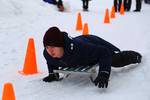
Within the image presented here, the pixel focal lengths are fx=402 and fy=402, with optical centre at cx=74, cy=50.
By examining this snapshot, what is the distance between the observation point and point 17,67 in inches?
238

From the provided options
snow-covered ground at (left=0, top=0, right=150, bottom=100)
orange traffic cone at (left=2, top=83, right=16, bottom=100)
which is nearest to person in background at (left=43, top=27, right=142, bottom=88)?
snow-covered ground at (left=0, top=0, right=150, bottom=100)

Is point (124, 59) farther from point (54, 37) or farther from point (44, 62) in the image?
point (44, 62)

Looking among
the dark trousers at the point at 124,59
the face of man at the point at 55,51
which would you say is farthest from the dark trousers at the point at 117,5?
the face of man at the point at 55,51

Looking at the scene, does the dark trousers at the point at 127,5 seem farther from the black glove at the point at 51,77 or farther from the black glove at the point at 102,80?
the black glove at the point at 102,80

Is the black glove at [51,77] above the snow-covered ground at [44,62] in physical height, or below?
above

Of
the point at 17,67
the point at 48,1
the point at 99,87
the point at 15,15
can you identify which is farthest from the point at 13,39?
the point at 48,1

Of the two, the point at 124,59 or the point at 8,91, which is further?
the point at 124,59

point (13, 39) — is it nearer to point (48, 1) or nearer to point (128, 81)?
point (128, 81)

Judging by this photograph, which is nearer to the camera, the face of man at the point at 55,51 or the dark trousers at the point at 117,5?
the face of man at the point at 55,51

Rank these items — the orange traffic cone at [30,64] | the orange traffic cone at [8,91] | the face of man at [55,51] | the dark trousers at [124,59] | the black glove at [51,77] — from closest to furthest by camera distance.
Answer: the orange traffic cone at [8,91] < the face of man at [55,51] < the black glove at [51,77] < the dark trousers at [124,59] < the orange traffic cone at [30,64]

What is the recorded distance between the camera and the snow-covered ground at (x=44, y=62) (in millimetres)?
4637

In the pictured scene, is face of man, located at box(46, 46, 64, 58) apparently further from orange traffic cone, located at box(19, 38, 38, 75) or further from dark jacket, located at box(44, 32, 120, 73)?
orange traffic cone, located at box(19, 38, 38, 75)

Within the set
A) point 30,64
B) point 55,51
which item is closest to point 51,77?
point 55,51

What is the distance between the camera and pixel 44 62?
6305 mm
